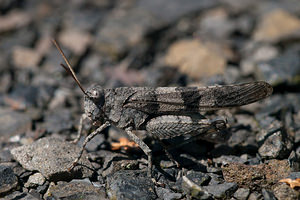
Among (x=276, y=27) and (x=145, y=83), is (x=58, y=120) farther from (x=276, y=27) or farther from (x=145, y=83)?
(x=276, y=27)

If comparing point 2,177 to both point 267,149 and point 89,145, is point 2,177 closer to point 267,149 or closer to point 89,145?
point 89,145

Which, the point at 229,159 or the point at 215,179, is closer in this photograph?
the point at 215,179

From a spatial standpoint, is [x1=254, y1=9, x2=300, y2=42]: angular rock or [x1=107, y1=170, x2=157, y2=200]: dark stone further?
[x1=254, y1=9, x2=300, y2=42]: angular rock

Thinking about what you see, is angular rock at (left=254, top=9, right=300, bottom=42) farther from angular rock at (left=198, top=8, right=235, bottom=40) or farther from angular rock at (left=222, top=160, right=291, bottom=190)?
angular rock at (left=222, top=160, right=291, bottom=190)

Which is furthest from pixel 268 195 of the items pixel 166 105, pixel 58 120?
pixel 58 120

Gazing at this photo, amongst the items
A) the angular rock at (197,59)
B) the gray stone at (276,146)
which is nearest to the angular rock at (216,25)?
the angular rock at (197,59)

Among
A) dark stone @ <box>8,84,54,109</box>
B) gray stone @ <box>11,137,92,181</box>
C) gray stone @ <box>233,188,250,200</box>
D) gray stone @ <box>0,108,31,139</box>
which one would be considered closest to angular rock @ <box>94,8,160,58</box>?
dark stone @ <box>8,84,54,109</box>

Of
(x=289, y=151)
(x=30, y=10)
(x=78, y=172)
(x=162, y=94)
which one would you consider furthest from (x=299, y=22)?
(x=30, y=10)
